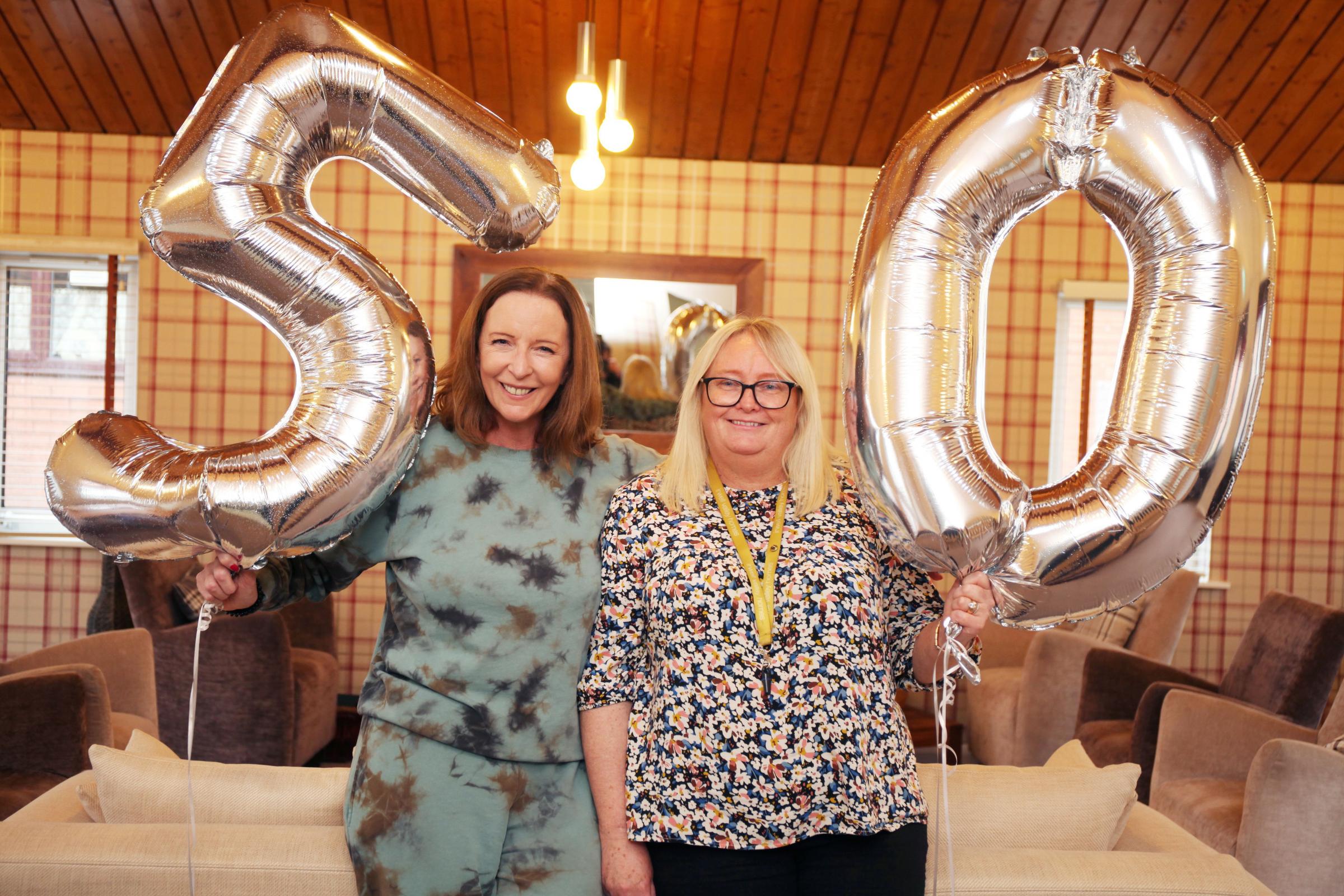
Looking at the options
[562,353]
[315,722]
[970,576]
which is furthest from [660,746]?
[315,722]

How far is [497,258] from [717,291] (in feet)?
3.24

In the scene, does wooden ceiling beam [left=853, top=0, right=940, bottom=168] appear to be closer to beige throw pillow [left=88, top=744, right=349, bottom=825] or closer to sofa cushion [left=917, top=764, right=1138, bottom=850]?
sofa cushion [left=917, top=764, right=1138, bottom=850]

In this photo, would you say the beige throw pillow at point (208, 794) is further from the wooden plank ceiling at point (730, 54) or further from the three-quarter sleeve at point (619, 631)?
the wooden plank ceiling at point (730, 54)

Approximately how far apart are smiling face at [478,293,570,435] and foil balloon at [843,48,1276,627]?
426 mm

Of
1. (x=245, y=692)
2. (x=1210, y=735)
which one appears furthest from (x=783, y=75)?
(x=245, y=692)

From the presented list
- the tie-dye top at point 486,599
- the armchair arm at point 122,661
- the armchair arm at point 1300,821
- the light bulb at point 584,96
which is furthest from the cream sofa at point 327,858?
the light bulb at point 584,96

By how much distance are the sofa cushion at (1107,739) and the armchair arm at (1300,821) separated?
712 mm

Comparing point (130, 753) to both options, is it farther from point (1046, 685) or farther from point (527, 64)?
point (527, 64)

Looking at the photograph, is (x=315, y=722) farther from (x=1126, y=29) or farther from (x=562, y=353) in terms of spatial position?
(x=1126, y=29)

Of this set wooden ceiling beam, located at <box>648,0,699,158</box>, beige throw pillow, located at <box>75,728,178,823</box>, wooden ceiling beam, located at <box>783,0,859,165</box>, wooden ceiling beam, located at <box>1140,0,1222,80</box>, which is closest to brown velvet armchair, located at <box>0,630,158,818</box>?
beige throw pillow, located at <box>75,728,178,823</box>

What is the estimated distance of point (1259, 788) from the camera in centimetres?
232

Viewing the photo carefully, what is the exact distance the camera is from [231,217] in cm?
148

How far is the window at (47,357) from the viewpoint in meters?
4.89

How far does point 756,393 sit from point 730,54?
3.05 metres
